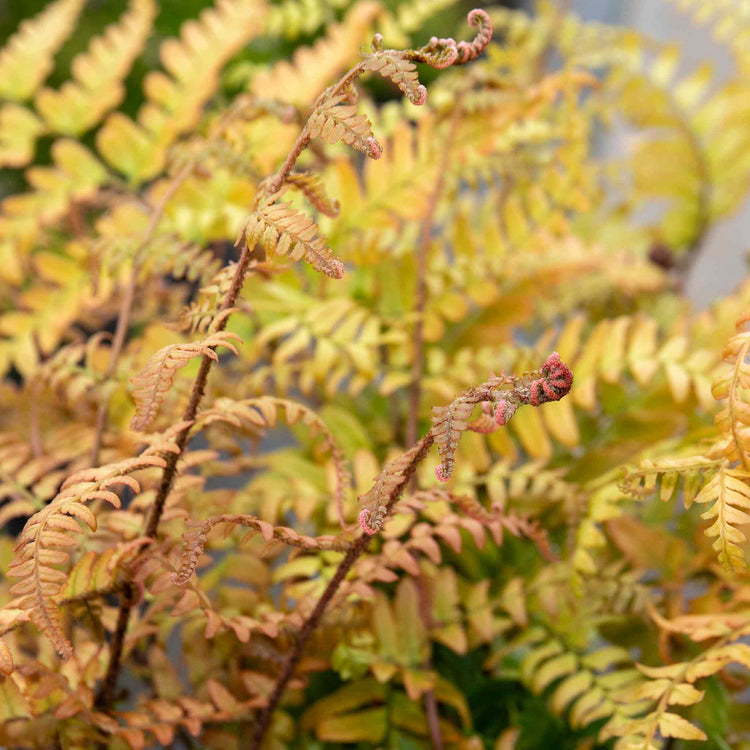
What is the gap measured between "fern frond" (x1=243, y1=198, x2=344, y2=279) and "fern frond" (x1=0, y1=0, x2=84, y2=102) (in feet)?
2.22

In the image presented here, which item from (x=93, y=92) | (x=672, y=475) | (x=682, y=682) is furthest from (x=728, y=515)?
(x=93, y=92)

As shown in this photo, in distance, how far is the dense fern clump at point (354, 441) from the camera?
15.3 inches

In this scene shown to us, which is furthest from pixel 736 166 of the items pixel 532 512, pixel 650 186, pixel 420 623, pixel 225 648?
pixel 225 648

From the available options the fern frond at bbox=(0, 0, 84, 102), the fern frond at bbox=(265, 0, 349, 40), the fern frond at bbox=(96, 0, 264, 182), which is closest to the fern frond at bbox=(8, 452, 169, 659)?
the fern frond at bbox=(96, 0, 264, 182)

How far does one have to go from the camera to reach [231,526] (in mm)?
396

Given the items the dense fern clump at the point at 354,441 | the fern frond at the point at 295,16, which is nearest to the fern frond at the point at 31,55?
the dense fern clump at the point at 354,441

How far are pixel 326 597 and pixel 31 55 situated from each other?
0.78 metres

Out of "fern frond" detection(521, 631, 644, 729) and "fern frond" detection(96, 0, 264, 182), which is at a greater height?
"fern frond" detection(96, 0, 264, 182)

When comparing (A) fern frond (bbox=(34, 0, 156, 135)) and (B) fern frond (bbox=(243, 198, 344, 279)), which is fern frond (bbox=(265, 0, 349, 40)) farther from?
(B) fern frond (bbox=(243, 198, 344, 279))

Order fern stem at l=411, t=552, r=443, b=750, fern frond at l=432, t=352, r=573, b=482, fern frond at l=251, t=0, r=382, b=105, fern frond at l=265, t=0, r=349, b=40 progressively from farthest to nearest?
fern frond at l=265, t=0, r=349, b=40 < fern frond at l=251, t=0, r=382, b=105 < fern stem at l=411, t=552, r=443, b=750 < fern frond at l=432, t=352, r=573, b=482

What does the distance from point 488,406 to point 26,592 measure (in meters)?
0.23

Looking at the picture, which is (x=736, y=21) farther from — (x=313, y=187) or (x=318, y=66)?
(x=313, y=187)

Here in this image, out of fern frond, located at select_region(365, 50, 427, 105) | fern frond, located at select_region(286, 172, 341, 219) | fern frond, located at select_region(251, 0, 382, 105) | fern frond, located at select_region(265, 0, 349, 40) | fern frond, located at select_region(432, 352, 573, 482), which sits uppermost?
fern frond, located at select_region(265, 0, 349, 40)

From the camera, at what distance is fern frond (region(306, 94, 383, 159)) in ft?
1.10
